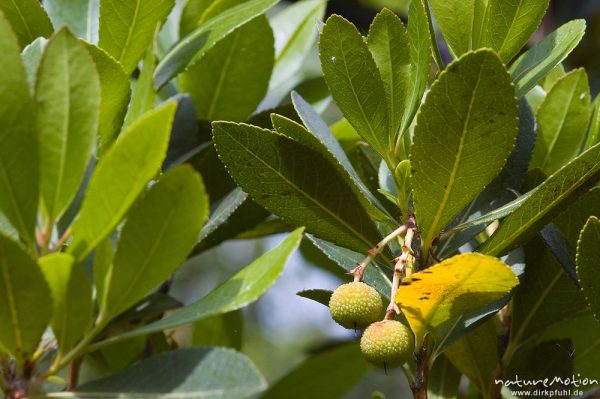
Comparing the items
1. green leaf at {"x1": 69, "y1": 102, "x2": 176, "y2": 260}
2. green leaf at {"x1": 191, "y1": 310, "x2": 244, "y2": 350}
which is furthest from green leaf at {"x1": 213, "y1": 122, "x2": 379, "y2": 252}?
green leaf at {"x1": 191, "y1": 310, "x2": 244, "y2": 350}

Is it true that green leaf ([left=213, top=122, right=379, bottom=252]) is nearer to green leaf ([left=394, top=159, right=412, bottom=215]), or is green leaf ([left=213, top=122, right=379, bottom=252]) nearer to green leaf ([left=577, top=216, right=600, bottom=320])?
green leaf ([left=394, top=159, right=412, bottom=215])

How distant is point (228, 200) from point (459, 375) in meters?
0.47

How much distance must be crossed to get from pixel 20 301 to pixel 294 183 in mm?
369

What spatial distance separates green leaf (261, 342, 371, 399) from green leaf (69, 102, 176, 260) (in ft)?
2.87

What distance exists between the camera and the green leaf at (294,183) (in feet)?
3.44

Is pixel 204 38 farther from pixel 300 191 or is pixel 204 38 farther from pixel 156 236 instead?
pixel 156 236

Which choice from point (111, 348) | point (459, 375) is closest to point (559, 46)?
point (459, 375)

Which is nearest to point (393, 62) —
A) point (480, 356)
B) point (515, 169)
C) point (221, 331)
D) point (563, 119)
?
point (515, 169)

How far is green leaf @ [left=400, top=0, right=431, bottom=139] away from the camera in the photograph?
1062 millimetres

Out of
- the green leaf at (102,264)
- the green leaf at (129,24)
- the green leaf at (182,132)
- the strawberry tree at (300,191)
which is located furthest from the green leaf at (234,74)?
the green leaf at (102,264)

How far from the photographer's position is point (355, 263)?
118 centimetres

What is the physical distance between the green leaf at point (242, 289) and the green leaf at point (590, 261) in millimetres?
370

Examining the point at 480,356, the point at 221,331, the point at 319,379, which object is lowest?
the point at 319,379

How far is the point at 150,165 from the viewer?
843mm
